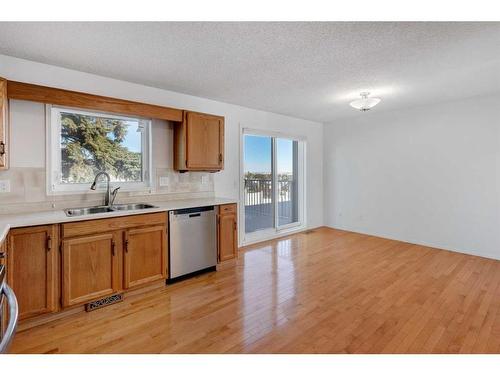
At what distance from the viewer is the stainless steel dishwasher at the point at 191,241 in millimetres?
2951

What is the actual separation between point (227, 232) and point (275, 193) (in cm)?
177

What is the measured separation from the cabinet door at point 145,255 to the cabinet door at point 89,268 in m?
0.11

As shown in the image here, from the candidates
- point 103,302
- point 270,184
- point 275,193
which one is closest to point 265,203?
point 275,193

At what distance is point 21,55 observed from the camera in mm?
2420

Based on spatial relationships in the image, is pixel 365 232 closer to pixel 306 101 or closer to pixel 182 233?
pixel 306 101

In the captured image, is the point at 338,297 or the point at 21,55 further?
the point at 338,297

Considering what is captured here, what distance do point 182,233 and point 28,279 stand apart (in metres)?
1.34

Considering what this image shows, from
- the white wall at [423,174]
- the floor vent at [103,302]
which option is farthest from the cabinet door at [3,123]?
the white wall at [423,174]

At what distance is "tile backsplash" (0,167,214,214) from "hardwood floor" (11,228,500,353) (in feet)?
3.57

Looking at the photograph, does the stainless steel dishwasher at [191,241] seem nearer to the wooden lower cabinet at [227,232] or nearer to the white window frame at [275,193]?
the wooden lower cabinet at [227,232]

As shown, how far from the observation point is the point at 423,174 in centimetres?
439

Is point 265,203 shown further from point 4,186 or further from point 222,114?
point 4,186

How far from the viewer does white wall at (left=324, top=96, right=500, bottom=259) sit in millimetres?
3795
